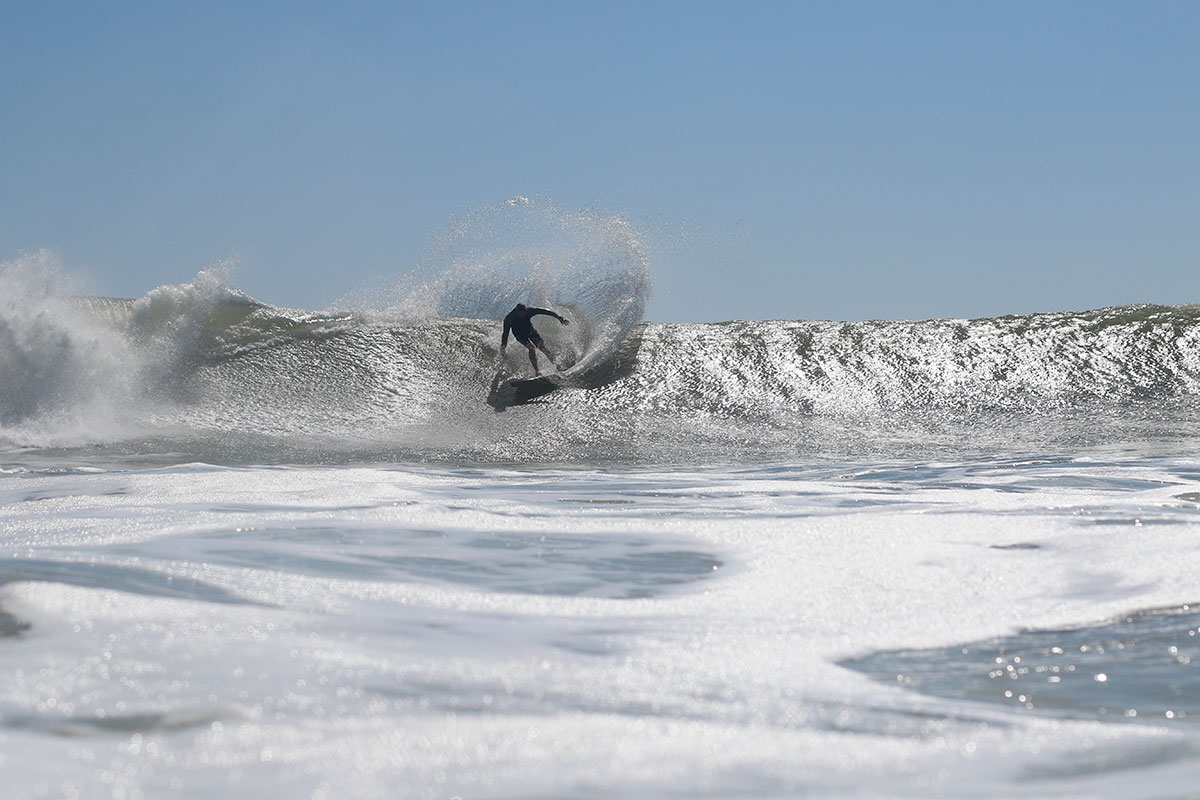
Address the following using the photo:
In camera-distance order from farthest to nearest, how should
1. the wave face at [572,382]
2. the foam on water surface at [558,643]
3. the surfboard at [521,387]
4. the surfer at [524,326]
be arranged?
1. the surfer at [524,326]
2. the surfboard at [521,387]
3. the wave face at [572,382]
4. the foam on water surface at [558,643]

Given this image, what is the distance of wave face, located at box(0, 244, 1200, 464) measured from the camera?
11.8 m

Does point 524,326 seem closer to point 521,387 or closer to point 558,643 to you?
point 521,387

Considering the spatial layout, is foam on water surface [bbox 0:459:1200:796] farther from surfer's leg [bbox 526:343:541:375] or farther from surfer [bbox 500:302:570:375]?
surfer's leg [bbox 526:343:541:375]

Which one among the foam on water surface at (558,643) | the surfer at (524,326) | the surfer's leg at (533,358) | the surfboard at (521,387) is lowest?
the foam on water surface at (558,643)

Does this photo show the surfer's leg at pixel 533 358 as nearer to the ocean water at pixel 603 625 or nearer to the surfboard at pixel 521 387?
the surfboard at pixel 521 387

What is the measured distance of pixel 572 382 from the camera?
1557cm

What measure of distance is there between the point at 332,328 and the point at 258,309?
230 centimetres

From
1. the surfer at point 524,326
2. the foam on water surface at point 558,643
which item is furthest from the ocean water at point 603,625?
the surfer at point 524,326

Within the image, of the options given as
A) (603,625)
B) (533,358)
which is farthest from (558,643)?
(533,358)

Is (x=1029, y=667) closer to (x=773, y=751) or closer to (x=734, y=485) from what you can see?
(x=773, y=751)

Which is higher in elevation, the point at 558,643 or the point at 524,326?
the point at 524,326

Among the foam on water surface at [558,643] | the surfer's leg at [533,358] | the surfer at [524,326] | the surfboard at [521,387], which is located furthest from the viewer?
the surfer's leg at [533,358]

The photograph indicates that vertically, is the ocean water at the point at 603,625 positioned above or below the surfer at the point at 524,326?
below

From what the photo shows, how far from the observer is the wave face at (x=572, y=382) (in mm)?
11828
